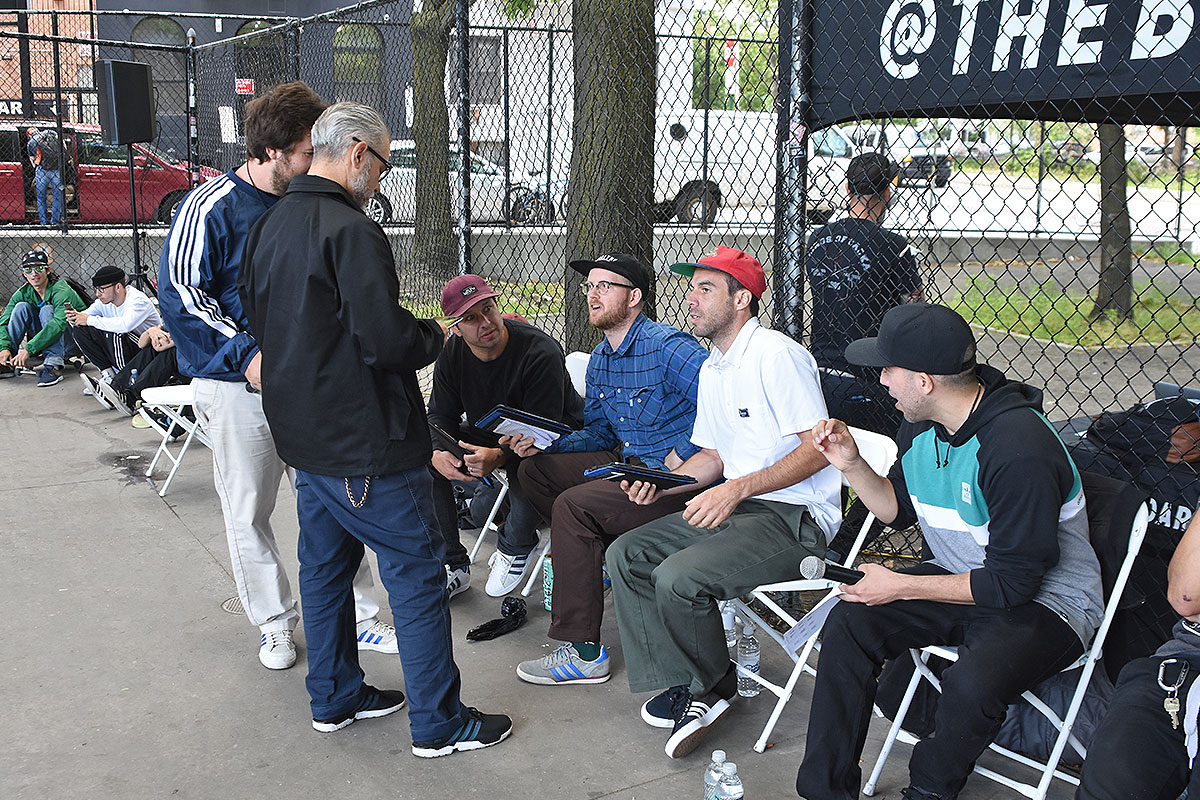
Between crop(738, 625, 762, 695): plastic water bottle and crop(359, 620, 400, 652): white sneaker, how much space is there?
129 centimetres

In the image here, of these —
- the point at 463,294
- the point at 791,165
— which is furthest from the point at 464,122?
the point at 791,165

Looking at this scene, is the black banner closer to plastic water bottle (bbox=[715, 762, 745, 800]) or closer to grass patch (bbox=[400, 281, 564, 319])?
plastic water bottle (bbox=[715, 762, 745, 800])

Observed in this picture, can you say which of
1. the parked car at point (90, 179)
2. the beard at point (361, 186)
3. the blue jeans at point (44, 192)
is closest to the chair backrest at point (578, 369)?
the beard at point (361, 186)

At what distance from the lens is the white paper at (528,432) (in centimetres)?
420

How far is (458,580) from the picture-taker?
4488mm

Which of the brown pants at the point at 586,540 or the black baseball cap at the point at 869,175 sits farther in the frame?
the black baseball cap at the point at 869,175

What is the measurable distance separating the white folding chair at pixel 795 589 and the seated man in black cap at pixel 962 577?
24cm

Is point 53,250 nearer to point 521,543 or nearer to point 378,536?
point 521,543

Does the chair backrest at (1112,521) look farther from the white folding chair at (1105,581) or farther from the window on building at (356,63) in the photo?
the window on building at (356,63)

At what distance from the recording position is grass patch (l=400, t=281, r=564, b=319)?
29.8 ft

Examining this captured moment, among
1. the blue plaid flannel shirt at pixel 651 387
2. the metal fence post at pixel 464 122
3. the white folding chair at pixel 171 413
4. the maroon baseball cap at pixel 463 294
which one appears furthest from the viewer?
the metal fence post at pixel 464 122

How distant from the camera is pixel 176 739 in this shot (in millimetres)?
3375

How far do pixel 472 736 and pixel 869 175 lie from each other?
3.07 m

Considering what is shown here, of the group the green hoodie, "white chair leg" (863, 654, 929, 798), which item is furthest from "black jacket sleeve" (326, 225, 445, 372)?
the green hoodie
